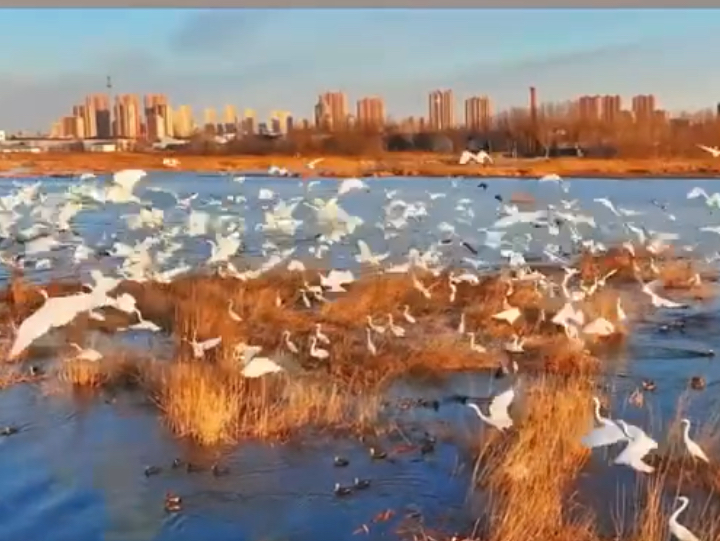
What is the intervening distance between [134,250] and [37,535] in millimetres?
693

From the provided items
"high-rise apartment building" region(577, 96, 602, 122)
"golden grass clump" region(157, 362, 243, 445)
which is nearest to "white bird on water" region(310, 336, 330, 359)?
"golden grass clump" region(157, 362, 243, 445)

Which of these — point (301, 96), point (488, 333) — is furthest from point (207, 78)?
point (488, 333)

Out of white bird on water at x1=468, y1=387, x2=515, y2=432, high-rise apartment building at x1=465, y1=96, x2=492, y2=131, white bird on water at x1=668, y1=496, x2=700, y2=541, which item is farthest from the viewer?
high-rise apartment building at x1=465, y1=96, x2=492, y2=131

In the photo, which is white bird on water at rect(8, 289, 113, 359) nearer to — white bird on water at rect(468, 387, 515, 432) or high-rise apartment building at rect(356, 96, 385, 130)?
high-rise apartment building at rect(356, 96, 385, 130)

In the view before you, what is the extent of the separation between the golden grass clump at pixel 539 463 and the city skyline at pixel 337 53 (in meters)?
0.74

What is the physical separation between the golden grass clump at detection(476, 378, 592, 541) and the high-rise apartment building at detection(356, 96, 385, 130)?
0.73 metres

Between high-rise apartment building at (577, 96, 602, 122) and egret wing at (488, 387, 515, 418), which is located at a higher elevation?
high-rise apartment building at (577, 96, 602, 122)

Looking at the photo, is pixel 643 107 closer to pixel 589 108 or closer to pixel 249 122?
pixel 589 108

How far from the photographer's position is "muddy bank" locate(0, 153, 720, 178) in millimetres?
2623

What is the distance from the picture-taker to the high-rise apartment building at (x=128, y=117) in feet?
8.54

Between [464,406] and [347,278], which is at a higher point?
[347,278]

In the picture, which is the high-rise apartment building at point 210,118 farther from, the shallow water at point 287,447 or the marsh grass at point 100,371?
the marsh grass at point 100,371

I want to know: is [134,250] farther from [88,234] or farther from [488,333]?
[488,333]

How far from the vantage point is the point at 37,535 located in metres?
2.44
